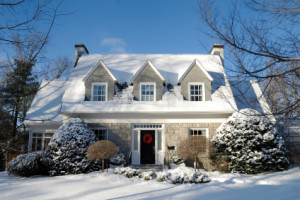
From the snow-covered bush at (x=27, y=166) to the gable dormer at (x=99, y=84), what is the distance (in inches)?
172

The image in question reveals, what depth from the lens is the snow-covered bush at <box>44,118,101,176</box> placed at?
1141 centimetres

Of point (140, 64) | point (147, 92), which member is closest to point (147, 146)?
point (147, 92)

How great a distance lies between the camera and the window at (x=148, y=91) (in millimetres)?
14383

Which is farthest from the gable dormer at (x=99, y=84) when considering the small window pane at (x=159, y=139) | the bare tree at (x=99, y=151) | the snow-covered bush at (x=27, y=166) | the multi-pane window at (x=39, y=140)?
the snow-covered bush at (x=27, y=166)

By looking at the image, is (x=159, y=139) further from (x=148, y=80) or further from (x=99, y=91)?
(x=99, y=91)

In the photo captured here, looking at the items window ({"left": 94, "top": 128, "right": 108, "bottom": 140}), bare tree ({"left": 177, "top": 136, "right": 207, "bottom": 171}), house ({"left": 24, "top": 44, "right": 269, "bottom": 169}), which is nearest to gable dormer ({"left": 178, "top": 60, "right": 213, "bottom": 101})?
house ({"left": 24, "top": 44, "right": 269, "bottom": 169})

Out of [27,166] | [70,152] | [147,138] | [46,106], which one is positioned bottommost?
[27,166]

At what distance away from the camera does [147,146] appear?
1397 cm

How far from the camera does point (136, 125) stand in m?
14.1

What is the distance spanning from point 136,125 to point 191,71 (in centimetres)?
457

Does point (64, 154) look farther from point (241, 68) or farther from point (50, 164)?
point (241, 68)

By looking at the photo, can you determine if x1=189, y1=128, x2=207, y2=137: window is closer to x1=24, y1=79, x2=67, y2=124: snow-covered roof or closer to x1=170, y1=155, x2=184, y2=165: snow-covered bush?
x1=170, y1=155, x2=184, y2=165: snow-covered bush

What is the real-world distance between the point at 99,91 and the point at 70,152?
431 centimetres

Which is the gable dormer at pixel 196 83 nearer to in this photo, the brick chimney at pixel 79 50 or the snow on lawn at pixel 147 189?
the snow on lawn at pixel 147 189
